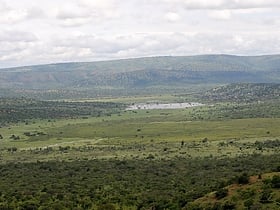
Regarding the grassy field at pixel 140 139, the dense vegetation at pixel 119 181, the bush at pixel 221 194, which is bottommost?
the grassy field at pixel 140 139

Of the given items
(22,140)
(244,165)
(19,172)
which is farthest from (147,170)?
(22,140)

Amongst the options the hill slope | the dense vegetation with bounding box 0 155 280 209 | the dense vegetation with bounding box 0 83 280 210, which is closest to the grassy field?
the dense vegetation with bounding box 0 83 280 210

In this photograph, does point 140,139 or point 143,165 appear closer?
point 143,165

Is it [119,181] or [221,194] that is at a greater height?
[221,194]

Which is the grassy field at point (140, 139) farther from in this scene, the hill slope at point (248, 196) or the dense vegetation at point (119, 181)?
the hill slope at point (248, 196)

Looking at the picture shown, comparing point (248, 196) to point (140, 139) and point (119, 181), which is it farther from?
point (140, 139)

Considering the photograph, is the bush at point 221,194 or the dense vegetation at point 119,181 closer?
the bush at point 221,194

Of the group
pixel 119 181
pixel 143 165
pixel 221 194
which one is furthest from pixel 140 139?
pixel 221 194

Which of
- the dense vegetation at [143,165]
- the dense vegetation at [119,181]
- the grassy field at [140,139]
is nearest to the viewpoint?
the dense vegetation at [143,165]

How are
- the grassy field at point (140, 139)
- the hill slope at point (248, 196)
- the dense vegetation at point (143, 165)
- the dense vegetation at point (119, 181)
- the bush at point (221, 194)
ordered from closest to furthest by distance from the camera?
1. the hill slope at point (248, 196)
2. the bush at point (221, 194)
3. the dense vegetation at point (143, 165)
4. the dense vegetation at point (119, 181)
5. the grassy field at point (140, 139)

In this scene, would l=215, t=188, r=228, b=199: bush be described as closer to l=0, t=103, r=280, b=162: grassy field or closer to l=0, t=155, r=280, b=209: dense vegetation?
l=0, t=155, r=280, b=209: dense vegetation

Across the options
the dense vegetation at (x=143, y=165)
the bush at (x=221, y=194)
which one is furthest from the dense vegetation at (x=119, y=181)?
the bush at (x=221, y=194)
